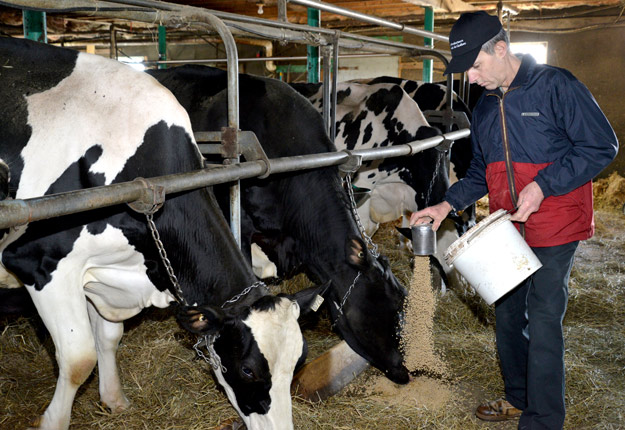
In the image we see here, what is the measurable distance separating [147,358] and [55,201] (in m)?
2.38

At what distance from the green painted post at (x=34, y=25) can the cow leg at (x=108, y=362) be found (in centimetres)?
232

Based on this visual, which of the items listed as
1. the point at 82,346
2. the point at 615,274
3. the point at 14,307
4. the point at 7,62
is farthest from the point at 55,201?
the point at 615,274

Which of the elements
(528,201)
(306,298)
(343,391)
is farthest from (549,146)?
(343,391)

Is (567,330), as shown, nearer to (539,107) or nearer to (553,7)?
(539,107)

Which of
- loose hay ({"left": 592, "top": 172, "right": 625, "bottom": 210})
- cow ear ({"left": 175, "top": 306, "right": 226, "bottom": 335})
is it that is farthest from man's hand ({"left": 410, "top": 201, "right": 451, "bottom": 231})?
loose hay ({"left": 592, "top": 172, "right": 625, "bottom": 210})

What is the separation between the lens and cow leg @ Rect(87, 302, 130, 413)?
10.9ft

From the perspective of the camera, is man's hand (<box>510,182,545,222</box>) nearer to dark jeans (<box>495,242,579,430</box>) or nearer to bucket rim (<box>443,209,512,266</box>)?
bucket rim (<box>443,209,512,266</box>)

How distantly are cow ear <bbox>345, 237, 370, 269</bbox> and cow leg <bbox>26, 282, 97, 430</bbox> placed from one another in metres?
1.41

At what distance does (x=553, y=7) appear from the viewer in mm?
10695

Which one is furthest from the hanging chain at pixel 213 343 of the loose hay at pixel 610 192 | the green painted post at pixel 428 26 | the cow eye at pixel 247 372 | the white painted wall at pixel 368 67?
the white painted wall at pixel 368 67

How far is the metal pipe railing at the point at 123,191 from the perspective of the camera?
1.52 metres

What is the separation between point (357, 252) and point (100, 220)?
140 centimetres

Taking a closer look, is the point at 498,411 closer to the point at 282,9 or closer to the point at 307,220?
the point at 307,220

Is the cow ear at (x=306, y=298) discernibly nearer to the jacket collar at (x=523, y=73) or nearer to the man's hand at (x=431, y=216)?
the man's hand at (x=431, y=216)
